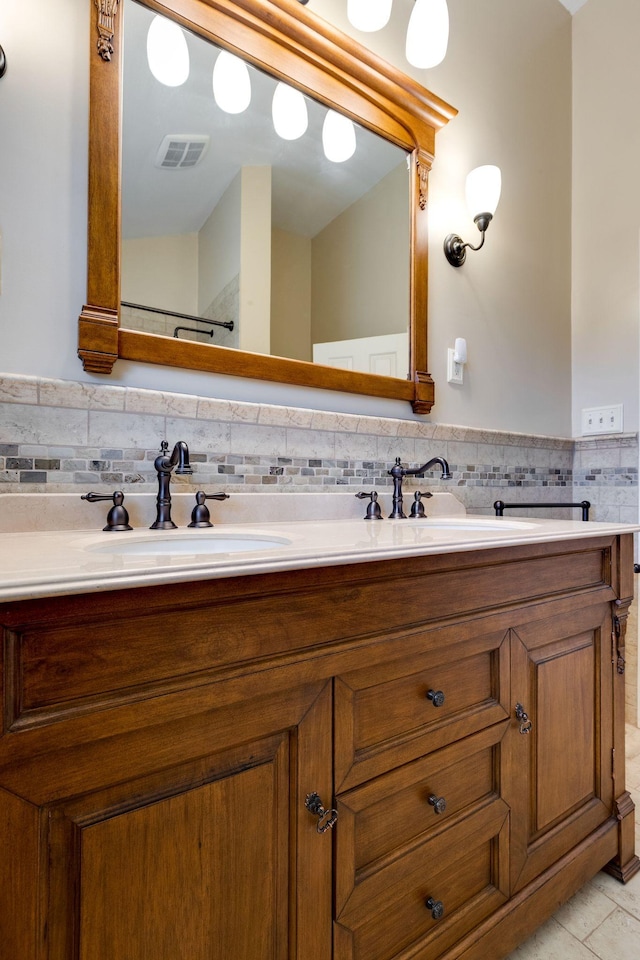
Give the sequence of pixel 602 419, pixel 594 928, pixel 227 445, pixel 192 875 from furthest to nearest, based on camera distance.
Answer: pixel 602 419 < pixel 227 445 < pixel 594 928 < pixel 192 875

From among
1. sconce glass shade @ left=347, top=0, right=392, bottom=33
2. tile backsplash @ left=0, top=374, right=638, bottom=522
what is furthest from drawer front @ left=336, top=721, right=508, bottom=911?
sconce glass shade @ left=347, top=0, right=392, bottom=33

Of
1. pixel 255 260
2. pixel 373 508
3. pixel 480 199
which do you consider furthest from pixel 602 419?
pixel 255 260

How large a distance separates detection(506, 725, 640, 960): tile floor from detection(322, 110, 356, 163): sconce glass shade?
1.91 metres

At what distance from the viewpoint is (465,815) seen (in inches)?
32.8

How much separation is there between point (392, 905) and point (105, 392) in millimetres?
1007

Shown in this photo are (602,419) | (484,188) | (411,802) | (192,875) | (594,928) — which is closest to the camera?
(192,875)

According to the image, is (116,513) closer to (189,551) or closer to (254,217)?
(189,551)

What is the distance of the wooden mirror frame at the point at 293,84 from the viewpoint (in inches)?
38.6

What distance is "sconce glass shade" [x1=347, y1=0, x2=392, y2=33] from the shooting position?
131 centimetres

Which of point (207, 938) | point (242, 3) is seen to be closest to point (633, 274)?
point (242, 3)

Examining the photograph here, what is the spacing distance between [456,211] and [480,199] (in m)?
0.08

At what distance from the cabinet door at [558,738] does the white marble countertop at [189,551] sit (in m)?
0.22

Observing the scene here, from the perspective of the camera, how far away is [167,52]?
1.08m

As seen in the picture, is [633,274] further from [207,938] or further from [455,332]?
[207,938]
